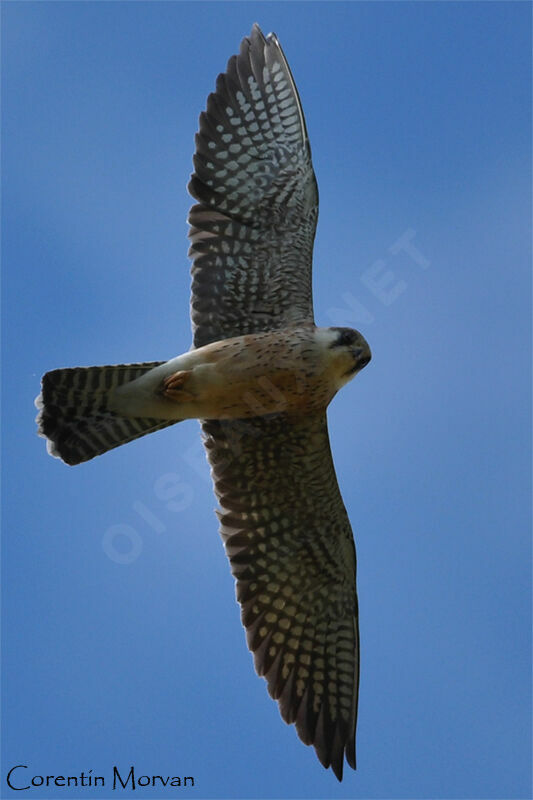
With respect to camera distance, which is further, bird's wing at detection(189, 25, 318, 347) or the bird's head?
bird's wing at detection(189, 25, 318, 347)

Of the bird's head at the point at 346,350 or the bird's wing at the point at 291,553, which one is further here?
the bird's wing at the point at 291,553

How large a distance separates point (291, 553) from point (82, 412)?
2.16 metres

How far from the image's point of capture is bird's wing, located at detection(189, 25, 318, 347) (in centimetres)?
836

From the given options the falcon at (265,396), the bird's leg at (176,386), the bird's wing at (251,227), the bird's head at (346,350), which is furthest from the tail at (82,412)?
the bird's head at (346,350)

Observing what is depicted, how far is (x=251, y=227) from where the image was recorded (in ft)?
27.7

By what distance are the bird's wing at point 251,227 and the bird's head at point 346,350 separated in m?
0.51

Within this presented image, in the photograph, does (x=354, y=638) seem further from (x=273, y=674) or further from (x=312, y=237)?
(x=312, y=237)

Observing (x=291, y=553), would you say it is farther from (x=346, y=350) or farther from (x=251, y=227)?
(x=251, y=227)

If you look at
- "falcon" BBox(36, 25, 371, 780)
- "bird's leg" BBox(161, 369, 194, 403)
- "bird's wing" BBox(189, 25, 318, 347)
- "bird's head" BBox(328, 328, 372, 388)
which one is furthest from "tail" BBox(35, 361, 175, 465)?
"bird's head" BBox(328, 328, 372, 388)

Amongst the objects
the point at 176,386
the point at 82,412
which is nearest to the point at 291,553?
the point at 176,386

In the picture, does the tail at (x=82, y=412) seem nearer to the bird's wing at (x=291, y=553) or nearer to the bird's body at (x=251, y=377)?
the bird's body at (x=251, y=377)

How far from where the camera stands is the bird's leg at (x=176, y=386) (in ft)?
26.1

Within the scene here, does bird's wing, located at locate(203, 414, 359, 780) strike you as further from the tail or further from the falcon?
the tail

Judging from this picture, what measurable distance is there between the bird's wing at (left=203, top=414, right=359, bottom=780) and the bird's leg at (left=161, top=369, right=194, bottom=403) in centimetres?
54
